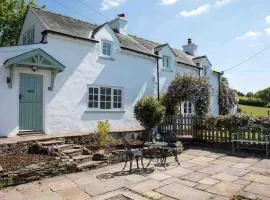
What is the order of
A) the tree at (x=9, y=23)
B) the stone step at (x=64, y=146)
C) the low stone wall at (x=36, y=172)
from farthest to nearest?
the tree at (x=9, y=23)
the stone step at (x=64, y=146)
the low stone wall at (x=36, y=172)

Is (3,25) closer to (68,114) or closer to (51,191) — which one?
(68,114)

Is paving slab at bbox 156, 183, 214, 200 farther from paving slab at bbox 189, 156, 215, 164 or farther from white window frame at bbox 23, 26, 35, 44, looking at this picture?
white window frame at bbox 23, 26, 35, 44

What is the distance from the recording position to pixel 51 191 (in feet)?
22.0

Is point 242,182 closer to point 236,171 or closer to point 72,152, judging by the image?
point 236,171

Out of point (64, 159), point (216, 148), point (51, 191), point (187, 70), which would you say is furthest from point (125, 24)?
point (51, 191)

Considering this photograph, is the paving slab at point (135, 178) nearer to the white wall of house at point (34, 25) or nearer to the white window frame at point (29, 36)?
the white wall of house at point (34, 25)

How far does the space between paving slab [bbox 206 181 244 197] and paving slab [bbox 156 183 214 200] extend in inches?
12.9

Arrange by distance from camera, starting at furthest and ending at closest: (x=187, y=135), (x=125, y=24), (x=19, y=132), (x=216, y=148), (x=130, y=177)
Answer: (x=125, y=24)
(x=187, y=135)
(x=216, y=148)
(x=19, y=132)
(x=130, y=177)

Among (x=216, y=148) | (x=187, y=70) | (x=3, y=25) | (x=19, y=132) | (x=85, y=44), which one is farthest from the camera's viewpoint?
(x=3, y=25)

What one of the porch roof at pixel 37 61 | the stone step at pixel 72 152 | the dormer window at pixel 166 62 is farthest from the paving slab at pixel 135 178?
the dormer window at pixel 166 62

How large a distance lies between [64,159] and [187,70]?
584 inches

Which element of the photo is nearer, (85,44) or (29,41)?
(85,44)

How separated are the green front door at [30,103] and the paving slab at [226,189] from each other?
27.3ft

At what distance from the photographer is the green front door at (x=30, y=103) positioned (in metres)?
11.6
